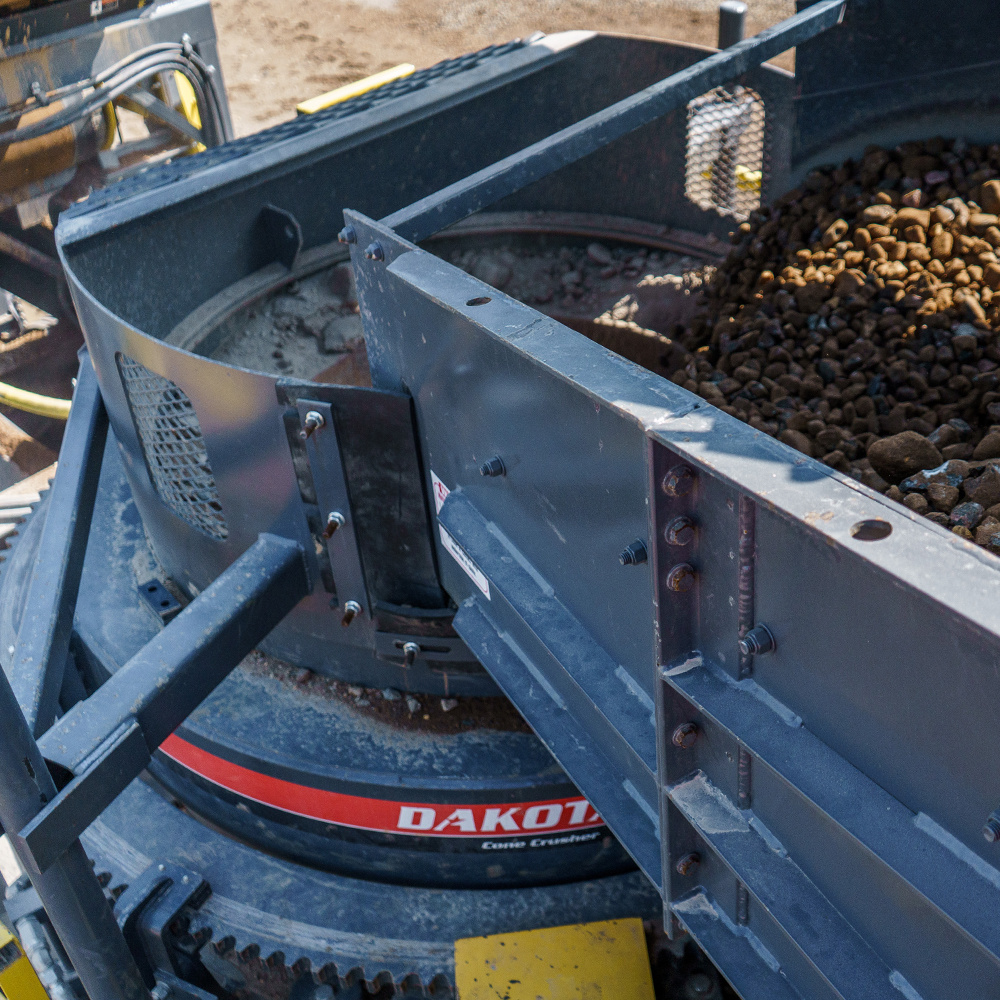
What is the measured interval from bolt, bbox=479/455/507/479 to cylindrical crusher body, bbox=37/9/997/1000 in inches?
3.4

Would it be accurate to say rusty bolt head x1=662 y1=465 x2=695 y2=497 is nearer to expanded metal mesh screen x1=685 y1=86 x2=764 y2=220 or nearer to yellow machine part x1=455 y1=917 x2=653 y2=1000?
yellow machine part x1=455 y1=917 x2=653 y2=1000

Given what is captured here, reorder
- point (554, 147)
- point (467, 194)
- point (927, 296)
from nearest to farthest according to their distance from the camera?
point (467, 194)
point (554, 147)
point (927, 296)

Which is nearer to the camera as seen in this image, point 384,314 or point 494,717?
point 384,314

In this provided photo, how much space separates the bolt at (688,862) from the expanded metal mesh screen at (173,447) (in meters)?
1.09

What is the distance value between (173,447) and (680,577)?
4.18 ft

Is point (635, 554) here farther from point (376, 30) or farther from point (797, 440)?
point (376, 30)

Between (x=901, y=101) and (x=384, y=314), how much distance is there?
181 centimetres

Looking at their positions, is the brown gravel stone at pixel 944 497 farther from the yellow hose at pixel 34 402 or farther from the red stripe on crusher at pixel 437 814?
the yellow hose at pixel 34 402

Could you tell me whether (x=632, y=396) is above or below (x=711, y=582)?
above

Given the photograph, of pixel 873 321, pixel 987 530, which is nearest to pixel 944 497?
pixel 987 530

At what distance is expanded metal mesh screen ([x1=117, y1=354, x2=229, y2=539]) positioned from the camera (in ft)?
6.25

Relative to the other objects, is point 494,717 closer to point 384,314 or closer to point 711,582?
point 384,314

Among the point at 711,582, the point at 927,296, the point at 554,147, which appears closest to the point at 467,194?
the point at 554,147

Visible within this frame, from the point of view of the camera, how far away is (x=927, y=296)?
2.29m
